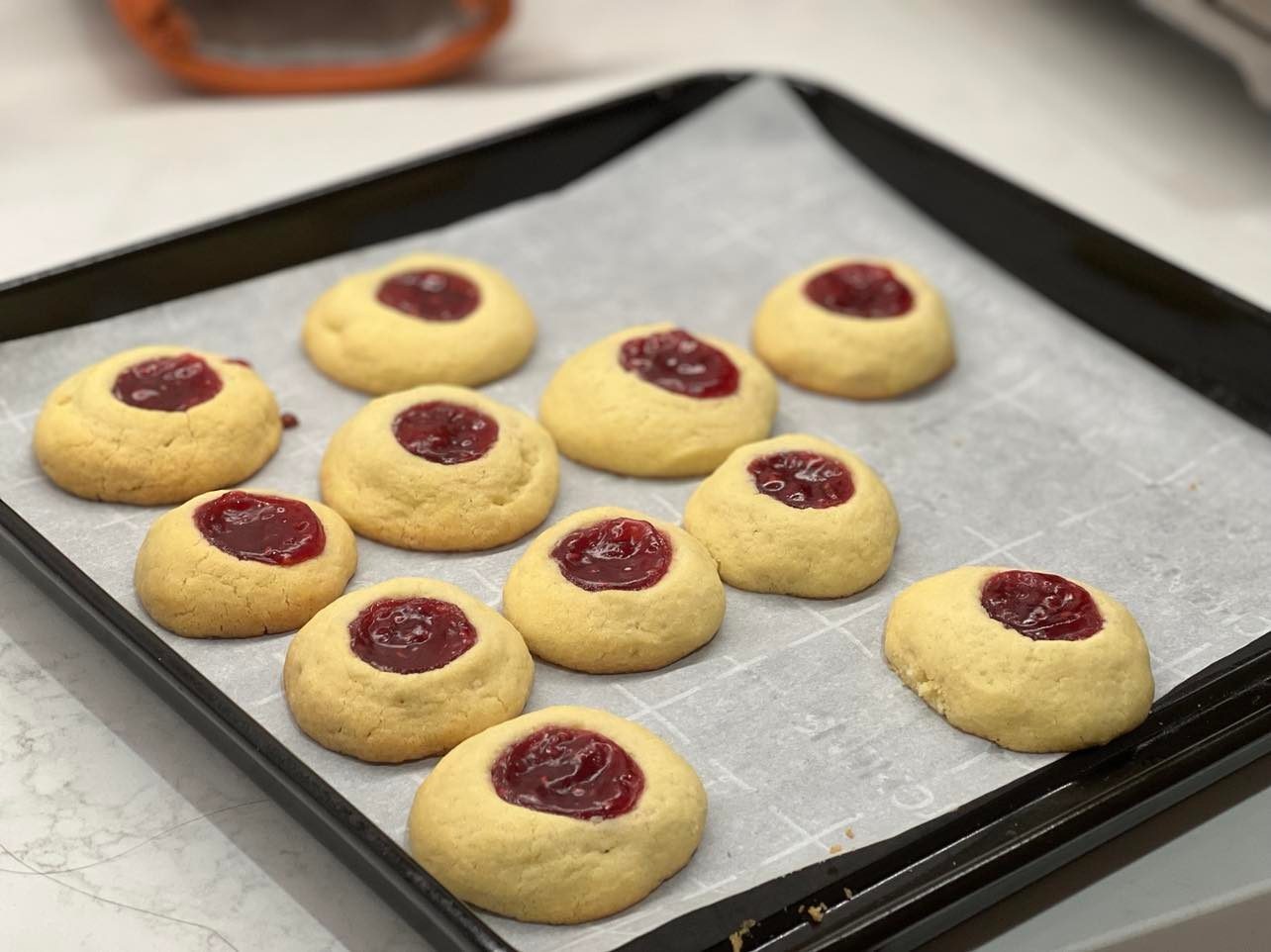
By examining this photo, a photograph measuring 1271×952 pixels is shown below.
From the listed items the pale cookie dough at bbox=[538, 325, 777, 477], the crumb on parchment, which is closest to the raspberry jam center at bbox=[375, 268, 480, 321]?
the pale cookie dough at bbox=[538, 325, 777, 477]

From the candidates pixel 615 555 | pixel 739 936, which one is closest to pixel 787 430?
pixel 615 555

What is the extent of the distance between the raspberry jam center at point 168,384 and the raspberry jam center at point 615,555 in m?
0.62

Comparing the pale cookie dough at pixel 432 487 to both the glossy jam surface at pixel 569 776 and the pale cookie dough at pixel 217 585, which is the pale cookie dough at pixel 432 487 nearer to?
the pale cookie dough at pixel 217 585

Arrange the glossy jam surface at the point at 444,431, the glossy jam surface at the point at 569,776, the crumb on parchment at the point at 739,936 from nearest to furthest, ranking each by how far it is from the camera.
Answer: the crumb on parchment at the point at 739,936 < the glossy jam surface at the point at 569,776 < the glossy jam surface at the point at 444,431

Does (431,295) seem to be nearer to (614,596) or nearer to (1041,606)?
(614,596)

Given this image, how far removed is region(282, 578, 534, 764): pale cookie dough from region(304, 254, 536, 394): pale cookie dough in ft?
2.11

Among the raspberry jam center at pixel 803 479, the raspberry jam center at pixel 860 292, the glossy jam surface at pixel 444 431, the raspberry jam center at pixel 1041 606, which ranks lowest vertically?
the glossy jam surface at pixel 444 431

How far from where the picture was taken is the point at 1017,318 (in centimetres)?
276

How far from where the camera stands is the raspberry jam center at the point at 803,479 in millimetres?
2209

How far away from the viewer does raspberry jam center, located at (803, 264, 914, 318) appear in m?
2.65

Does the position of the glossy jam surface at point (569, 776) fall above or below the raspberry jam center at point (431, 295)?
below

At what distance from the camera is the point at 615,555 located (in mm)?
2086

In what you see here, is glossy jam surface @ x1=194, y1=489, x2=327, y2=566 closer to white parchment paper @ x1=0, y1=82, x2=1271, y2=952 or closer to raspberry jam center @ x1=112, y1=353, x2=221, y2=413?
white parchment paper @ x1=0, y1=82, x2=1271, y2=952

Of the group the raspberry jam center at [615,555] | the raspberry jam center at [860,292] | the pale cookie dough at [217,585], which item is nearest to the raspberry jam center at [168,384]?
the pale cookie dough at [217,585]
